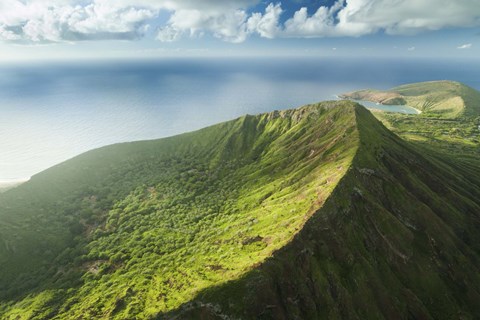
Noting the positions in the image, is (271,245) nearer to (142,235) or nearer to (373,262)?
(373,262)

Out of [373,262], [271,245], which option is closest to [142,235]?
[271,245]

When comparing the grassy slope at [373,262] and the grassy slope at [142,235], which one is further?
the grassy slope at [142,235]

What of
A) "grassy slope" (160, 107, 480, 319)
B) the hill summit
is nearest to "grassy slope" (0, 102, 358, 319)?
the hill summit

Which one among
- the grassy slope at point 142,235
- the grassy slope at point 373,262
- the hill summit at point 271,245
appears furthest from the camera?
the grassy slope at point 142,235

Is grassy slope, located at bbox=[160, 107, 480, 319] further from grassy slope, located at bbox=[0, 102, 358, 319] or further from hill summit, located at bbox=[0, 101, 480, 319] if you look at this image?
grassy slope, located at bbox=[0, 102, 358, 319]

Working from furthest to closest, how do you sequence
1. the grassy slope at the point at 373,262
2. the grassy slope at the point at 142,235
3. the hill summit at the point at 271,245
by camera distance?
1. the grassy slope at the point at 142,235
2. the hill summit at the point at 271,245
3. the grassy slope at the point at 373,262

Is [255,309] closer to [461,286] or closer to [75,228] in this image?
[461,286]

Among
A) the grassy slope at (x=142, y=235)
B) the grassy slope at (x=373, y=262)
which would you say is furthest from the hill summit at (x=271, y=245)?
the grassy slope at (x=142, y=235)

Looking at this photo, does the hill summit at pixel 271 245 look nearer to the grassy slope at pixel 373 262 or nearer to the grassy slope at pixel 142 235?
the grassy slope at pixel 373 262
